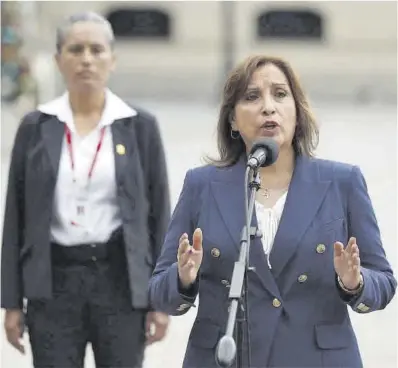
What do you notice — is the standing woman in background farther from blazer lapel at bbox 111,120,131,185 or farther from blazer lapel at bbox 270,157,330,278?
blazer lapel at bbox 270,157,330,278

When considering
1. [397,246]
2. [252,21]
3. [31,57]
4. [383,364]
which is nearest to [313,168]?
[383,364]

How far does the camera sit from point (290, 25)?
29188mm

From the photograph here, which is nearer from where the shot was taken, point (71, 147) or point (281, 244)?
point (281, 244)

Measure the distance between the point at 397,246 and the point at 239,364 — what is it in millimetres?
6063

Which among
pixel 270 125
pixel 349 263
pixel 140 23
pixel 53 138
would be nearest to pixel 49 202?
pixel 53 138

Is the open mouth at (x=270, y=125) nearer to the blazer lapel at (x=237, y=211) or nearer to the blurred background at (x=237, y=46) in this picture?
the blazer lapel at (x=237, y=211)

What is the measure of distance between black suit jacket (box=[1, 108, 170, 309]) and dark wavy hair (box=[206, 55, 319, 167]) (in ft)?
2.90

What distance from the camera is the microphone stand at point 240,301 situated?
8.85ft

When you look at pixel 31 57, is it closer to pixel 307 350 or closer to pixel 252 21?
pixel 252 21

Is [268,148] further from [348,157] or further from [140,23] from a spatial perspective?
[140,23]

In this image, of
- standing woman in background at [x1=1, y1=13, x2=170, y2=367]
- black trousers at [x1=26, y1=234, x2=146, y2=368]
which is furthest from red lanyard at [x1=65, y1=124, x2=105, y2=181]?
black trousers at [x1=26, y1=234, x2=146, y2=368]

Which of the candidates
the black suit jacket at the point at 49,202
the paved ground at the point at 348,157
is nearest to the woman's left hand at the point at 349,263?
the paved ground at the point at 348,157

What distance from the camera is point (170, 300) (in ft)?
10.9

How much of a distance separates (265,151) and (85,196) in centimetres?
134
